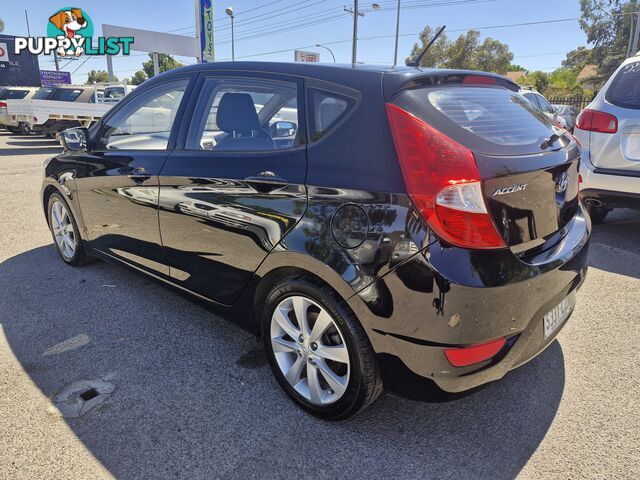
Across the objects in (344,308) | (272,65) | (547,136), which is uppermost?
(272,65)

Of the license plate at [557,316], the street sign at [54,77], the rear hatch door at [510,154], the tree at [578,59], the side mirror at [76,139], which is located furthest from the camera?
the tree at [578,59]

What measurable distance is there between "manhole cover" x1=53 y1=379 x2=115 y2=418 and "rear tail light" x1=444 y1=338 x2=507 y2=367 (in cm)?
182

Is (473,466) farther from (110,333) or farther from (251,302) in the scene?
(110,333)

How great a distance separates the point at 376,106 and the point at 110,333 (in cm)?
235

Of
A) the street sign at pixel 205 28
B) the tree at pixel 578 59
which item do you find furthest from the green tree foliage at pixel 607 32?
the street sign at pixel 205 28

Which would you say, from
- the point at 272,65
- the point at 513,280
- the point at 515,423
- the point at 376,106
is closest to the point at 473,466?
the point at 515,423

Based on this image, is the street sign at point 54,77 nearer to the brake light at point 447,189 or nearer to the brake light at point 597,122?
the brake light at point 597,122

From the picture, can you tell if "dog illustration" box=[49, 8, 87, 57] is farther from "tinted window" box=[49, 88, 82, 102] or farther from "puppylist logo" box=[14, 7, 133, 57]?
"tinted window" box=[49, 88, 82, 102]

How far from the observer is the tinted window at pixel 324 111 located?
2100 mm

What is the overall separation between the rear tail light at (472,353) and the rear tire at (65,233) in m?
3.46

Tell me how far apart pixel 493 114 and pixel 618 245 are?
352 centimetres

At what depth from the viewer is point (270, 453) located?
2.08 metres

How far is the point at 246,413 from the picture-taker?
2.33 meters

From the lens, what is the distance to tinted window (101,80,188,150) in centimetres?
303
